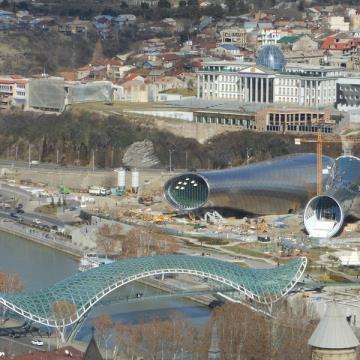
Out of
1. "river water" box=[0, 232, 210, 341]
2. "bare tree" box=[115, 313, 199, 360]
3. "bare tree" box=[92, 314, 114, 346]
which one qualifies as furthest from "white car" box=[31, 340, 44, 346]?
"bare tree" box=[115, 313, 199, 360]

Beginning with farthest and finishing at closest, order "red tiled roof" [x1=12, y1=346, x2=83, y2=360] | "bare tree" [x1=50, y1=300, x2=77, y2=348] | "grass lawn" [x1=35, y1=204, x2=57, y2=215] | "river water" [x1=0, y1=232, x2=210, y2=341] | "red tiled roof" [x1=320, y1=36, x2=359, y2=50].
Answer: "red tiled roof" [x1=320, y1=36, x2=359, y2=50] < "grass lawn" [x1=35, y1=204, x2=57, y2=215] < "river water" [x1=0, y1=232, x2=210, y2=341] < "bare tree" [x1=50, y1=300, x2=77, y2=348] < "red tiled roof" [x1=12, y1=346, x2=83, y2=360]

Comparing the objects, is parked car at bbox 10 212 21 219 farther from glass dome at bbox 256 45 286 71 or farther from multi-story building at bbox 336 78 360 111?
glass dome at bbox 256 45 286 71

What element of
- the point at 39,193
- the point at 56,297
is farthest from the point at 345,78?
the point at 56,297

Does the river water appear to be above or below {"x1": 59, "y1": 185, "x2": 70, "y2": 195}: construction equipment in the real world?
below

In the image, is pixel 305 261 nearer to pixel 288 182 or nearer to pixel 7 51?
pixel 288 182

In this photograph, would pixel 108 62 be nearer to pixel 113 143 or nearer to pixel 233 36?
pixel 233 36

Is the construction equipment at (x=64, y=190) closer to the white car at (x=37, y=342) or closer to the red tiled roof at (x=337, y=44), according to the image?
the red tiled roof at (x=337, y=44)

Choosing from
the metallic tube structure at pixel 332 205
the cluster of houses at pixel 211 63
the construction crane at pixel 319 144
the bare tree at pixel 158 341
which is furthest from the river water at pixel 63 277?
the cluster of houses at pixel 211 63
